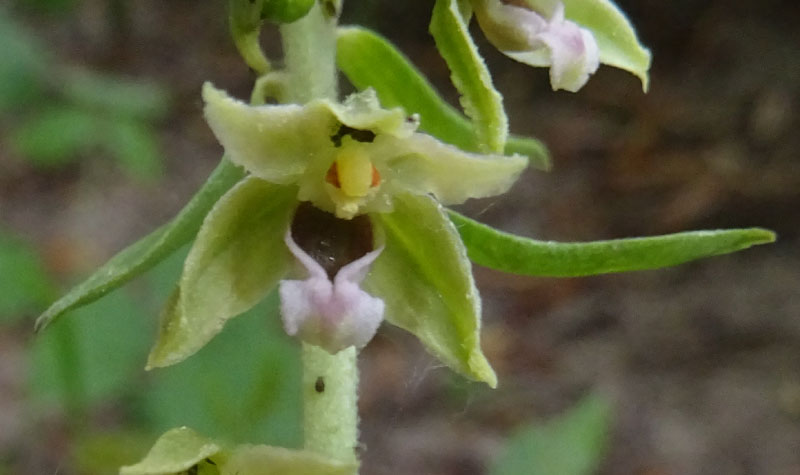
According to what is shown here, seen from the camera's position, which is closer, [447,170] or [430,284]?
[447,170]

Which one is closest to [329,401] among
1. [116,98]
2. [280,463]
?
[280,463]

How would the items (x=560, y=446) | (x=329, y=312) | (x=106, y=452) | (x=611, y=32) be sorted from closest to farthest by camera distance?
(x=329, y=312), (x=611, y=32), (x=560, y=446), (x=106, y=452)

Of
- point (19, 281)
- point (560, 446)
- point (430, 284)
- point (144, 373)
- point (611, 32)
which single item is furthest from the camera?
point (144, 373)

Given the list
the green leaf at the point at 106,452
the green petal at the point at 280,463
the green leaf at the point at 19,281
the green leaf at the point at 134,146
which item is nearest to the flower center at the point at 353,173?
the green petal at the point at 280,463

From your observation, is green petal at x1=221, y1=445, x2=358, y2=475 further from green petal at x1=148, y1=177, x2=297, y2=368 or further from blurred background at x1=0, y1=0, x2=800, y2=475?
blurred background at x1=0, y1=0, x2=800, y2=475

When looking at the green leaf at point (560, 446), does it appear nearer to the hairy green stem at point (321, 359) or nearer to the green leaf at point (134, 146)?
the hairy green stem at point (321, 359)

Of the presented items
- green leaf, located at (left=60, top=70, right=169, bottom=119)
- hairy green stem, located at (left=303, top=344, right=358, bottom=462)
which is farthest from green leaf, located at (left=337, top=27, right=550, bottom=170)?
green leaf, located at (left=60, top=70, right=169, bottom=119)

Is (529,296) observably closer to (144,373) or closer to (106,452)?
(144,373)
